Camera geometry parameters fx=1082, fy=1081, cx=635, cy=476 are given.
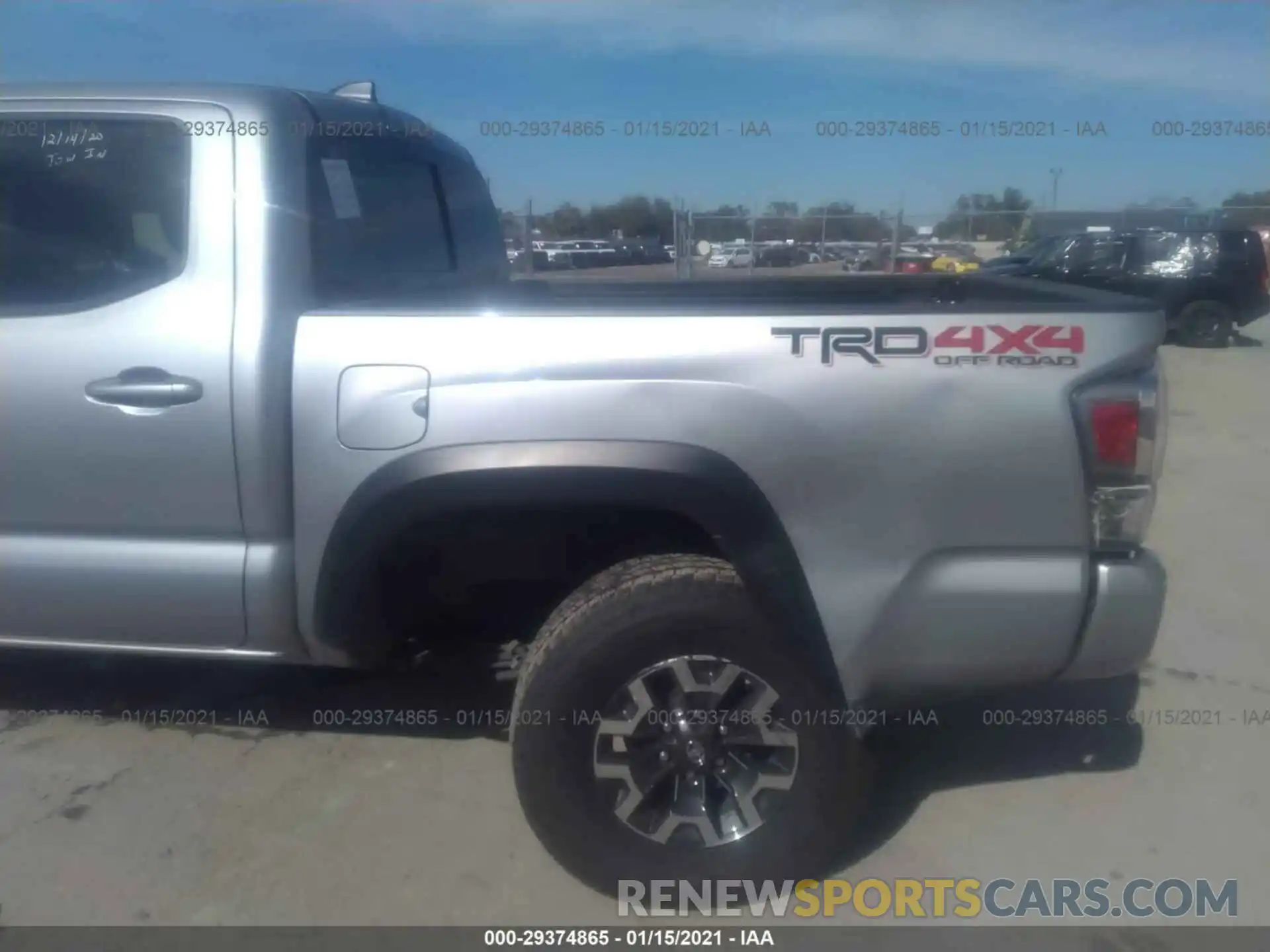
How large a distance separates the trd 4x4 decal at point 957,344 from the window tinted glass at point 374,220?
51.0 inches

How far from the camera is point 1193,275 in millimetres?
14508

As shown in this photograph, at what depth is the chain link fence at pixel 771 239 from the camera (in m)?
15.5

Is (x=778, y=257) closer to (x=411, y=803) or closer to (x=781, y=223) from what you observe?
(x=781, y=223)

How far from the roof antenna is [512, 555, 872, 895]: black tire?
187 cm

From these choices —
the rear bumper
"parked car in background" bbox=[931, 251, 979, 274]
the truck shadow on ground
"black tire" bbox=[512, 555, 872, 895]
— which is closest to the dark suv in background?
"parked car in background" bbox=[931, 251, 979, 274]

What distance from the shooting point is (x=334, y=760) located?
352cm

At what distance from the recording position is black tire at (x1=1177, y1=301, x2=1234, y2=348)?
1470 centimetres

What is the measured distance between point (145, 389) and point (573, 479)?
3.78ft

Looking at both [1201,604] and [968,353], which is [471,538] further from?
[1201,604]

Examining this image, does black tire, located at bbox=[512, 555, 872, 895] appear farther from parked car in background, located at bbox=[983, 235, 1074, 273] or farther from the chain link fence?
parked car in background, located at bbox=[983, 235, 1074, 273]

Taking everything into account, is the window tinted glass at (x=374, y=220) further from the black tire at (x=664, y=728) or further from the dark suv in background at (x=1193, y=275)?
the dark suv in background at (x=1193, y=275)

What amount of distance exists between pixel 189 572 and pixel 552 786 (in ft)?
3.63

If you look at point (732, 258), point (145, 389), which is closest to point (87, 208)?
point (145, 389)
